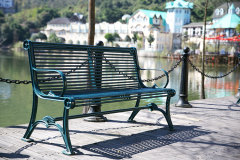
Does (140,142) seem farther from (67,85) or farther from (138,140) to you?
(67,85)

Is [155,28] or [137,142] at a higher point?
[155,28]

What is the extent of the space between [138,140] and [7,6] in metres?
168

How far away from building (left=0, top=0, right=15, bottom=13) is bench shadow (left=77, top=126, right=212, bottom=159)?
161 meters

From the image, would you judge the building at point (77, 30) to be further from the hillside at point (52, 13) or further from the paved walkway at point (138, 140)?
the paved walkway at point (138, 140)

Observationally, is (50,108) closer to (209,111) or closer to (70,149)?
(209,111)

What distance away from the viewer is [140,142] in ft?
13.5

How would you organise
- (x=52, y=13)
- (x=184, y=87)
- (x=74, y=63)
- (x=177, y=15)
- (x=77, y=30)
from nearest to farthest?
1. (x=74, y=63)
2. (x=184, y=87)
3. (x=177, y=15)
4. (x=77, y=30)
5. (x=52, y=13)

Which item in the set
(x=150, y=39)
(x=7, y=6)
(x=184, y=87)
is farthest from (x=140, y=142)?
(x=7, y=6)

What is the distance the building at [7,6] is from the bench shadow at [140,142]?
161 metres

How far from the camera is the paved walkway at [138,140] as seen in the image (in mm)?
3568

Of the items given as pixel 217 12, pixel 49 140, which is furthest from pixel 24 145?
pixel 217 12

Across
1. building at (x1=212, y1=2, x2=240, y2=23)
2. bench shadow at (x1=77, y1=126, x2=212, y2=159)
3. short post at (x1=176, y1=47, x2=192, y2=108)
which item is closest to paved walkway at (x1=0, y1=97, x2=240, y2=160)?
bench shadow at (x1=77, y1=126, x2=212, y2=159)

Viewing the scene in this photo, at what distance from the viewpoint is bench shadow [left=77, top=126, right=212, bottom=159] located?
367 centimetres

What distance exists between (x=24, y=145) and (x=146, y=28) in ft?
293
